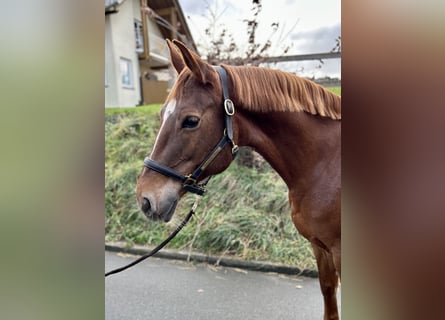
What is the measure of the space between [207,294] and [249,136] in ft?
5.58

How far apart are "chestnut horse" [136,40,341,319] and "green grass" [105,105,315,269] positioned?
1677mm

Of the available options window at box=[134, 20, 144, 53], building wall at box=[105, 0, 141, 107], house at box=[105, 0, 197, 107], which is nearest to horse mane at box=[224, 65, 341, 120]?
house at box=[105, 0, 197, 107]

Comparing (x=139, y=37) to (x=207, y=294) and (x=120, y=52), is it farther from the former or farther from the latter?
(x=207, y=294)

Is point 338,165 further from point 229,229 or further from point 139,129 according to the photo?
point 139,129

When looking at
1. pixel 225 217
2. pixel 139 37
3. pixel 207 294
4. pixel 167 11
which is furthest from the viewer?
pixel 139 37

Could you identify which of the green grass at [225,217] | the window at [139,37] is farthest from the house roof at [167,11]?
the green grass at [225,217]

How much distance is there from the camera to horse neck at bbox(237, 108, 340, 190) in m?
1.39

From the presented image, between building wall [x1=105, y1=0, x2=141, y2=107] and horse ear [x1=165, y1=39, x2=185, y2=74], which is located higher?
building wall [x1=105, y1=0, x2=141, y2=107]

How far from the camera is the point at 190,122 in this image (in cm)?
128

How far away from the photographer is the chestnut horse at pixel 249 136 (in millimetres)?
A: 1282

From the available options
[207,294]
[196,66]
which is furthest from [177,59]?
[207,294]

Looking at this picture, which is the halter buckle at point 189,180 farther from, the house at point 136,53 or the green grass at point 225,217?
the house at point 136,53

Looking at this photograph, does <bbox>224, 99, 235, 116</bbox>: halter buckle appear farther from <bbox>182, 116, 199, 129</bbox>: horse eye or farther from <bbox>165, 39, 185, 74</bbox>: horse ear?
<bbox>165, 39, 185, 74</bbox>: horse ear
